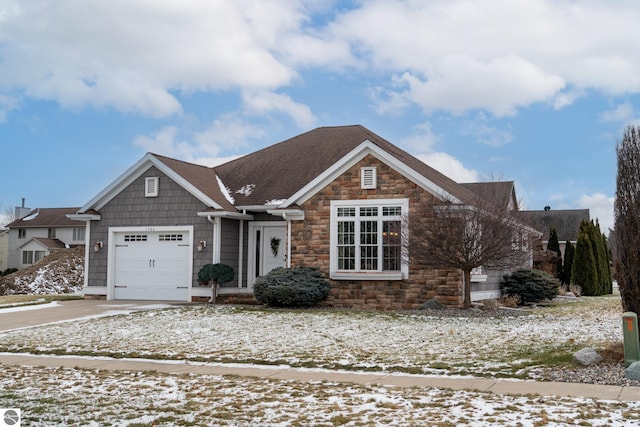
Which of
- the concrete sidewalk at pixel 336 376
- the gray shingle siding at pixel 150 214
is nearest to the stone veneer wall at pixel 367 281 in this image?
the gray shingle siding at pixel 150 214

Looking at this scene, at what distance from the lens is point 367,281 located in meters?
19.5

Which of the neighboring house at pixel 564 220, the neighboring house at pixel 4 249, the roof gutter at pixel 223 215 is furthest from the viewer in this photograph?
the neighboring house at pixel 4 249

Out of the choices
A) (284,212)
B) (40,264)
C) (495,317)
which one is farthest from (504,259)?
(40,264)

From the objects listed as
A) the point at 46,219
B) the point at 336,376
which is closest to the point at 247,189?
the point at 336,376

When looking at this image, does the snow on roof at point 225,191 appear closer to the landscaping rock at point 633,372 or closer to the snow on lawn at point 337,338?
the snow on lawn at point 337,338

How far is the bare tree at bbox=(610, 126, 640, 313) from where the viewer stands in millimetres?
10336

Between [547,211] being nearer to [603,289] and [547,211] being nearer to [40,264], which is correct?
[603,289]

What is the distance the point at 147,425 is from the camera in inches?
269

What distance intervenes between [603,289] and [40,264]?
87.3ft

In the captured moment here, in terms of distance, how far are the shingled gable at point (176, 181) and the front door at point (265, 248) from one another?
1143 millimetres

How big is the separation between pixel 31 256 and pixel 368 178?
47.2 meters

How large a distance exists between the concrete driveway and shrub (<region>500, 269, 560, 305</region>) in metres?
11.5

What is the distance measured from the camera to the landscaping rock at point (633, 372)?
8820 mm


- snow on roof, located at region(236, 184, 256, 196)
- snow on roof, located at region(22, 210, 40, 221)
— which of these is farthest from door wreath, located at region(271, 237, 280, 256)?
snow on roof, located at region(22, 210, 40, 221)
